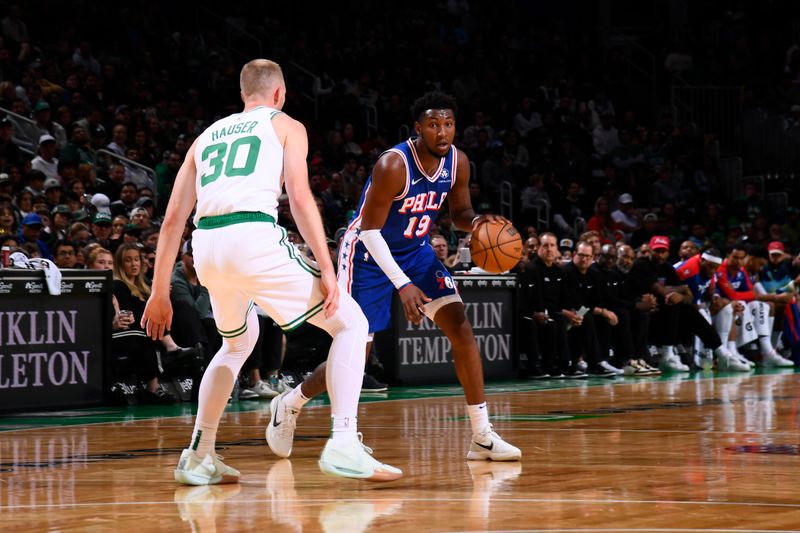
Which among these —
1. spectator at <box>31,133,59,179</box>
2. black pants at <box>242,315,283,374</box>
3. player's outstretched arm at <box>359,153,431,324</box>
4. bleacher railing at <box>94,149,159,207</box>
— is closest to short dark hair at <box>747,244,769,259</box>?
bleacher railing at <box>94,149,159,207</box>

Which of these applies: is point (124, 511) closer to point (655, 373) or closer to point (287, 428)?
point (287, 428)

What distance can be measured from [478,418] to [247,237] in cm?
190

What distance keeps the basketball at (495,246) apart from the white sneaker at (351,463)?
1.94 meters

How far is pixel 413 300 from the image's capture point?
6535mm

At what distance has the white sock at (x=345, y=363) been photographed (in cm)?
556

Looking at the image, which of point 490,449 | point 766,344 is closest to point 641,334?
point 766,344

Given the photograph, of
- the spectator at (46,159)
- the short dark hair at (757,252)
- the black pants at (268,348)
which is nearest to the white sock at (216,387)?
the black pants at (268,348)

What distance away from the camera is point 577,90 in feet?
76.3

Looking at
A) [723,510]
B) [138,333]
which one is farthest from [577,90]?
[723,510]

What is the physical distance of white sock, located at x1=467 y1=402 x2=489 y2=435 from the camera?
6.65 m

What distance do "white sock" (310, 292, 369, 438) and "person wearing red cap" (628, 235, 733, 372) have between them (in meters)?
10.2

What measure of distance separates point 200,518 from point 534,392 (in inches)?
293

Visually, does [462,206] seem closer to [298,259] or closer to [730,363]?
[298,259]

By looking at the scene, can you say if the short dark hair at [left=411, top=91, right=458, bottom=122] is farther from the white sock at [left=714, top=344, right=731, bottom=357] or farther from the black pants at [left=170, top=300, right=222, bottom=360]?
the white sock at [left=714, top=344, right=731, bottom=357]
